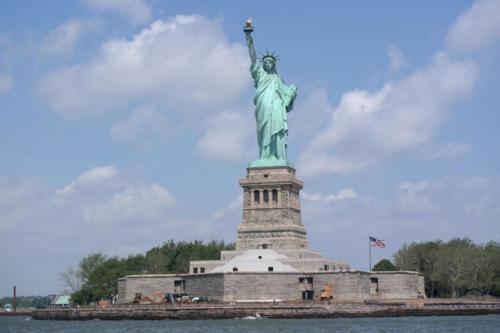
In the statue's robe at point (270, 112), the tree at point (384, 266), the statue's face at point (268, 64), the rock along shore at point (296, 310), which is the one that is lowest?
the rock along shore at point (296, 310)

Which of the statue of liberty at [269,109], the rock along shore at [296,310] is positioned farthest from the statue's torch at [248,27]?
the rock along shore at [296,310]

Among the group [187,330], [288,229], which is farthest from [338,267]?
[187,330]

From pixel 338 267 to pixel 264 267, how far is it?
909cm

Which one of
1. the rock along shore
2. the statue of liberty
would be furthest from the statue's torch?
the rock along shore

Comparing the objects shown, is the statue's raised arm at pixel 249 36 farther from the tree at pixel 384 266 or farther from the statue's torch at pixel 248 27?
the tree at pixel 384 266

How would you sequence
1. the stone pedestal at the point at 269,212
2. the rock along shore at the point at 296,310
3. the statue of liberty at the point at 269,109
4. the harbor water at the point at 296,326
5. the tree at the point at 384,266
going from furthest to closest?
the tree at the point at 384,266, the statue of liberty at the point at 269,109, the stone pedestal at the point at 269,212, the rock along shore at the point at 296,310, the harbor water at the point at 296,326

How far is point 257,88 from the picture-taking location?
3046 inches

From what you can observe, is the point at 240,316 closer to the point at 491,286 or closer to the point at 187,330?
the point at 187,330

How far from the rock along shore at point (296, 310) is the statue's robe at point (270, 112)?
1584cm

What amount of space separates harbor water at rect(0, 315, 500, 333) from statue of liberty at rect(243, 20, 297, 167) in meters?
17.6

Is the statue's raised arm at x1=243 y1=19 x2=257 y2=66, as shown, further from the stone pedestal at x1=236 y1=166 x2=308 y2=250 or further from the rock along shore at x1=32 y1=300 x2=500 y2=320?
the rock along shore at x1=32 y1=300 x2=500 y2=320

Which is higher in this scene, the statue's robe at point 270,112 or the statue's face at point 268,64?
the statue's face at point 268,64

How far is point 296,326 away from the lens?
182 feet

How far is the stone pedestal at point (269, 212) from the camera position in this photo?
73.9m
